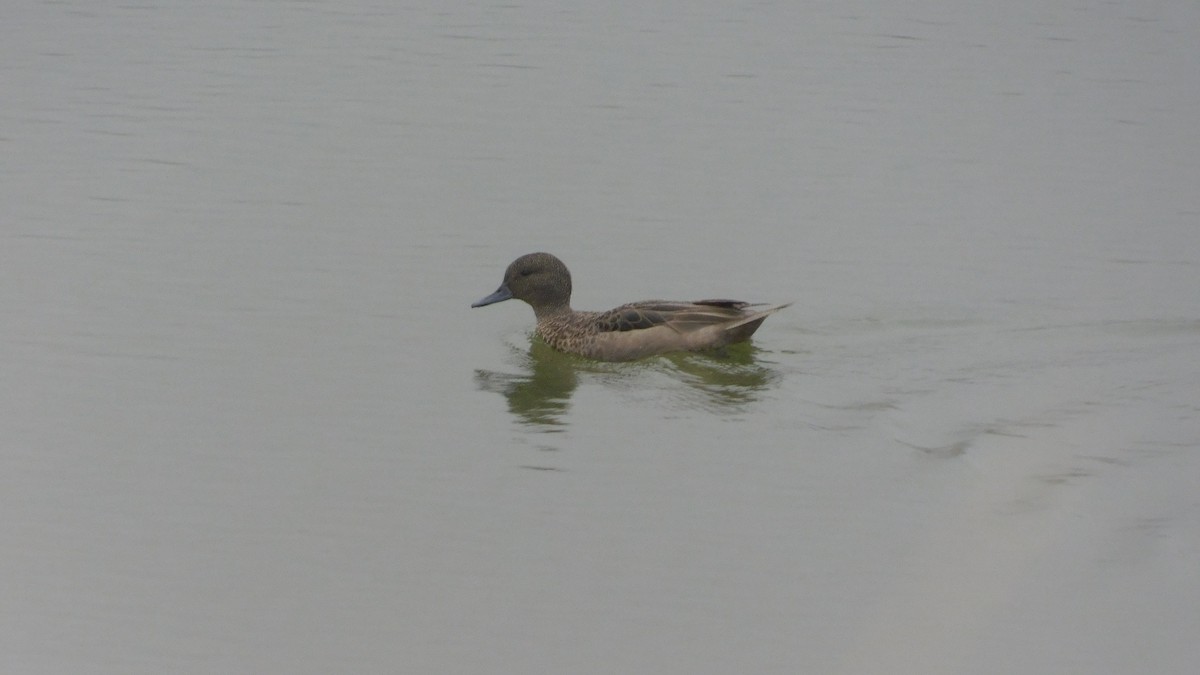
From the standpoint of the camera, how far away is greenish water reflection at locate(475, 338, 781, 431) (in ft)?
33.7

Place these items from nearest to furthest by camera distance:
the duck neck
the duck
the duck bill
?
1. the duck
2. the duck bill
3. the duck neck

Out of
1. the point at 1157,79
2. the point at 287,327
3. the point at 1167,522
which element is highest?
the point at 1157,79

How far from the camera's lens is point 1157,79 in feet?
60.6

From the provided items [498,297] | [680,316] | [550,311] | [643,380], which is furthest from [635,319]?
[498,297]

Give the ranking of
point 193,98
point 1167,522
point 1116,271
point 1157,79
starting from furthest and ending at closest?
point 1157,79
point 193,98
point 1116,271
point 1167,522

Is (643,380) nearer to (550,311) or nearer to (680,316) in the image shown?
(680,316)

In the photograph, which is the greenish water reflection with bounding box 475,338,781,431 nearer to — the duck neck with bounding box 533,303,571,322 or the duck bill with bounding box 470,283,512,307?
the duck neck with bounding box 533,303,571,322

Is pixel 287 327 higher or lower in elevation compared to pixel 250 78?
lower

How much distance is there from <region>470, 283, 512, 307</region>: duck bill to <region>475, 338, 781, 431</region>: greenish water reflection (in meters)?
0.43

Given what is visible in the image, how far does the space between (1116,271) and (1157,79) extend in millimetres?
6326

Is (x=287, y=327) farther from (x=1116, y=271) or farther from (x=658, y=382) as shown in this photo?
(x=1116, y=271)

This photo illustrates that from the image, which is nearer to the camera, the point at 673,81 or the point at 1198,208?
the point at 1198,208

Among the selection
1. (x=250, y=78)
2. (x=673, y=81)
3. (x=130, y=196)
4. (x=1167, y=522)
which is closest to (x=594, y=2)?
(x=673, y=81)

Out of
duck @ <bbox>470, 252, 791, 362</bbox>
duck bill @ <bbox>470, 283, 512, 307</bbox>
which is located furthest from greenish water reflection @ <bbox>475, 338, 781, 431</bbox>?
duck bill @ <bbox>470, 283, 512, 307</bbox>
